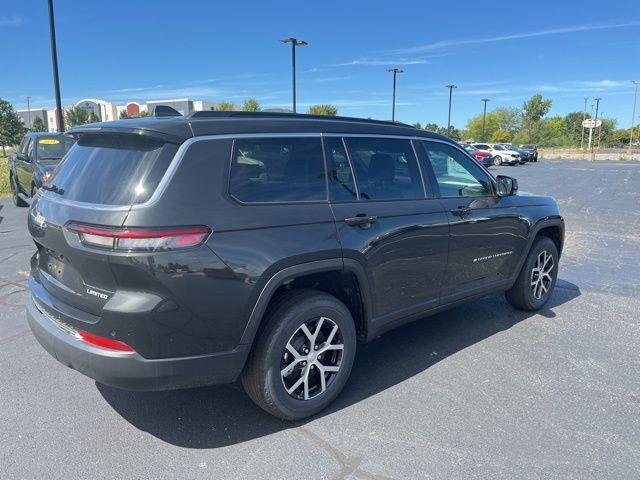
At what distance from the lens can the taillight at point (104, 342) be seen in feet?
8.46

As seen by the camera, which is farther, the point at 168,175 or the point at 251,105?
the point at 251,105

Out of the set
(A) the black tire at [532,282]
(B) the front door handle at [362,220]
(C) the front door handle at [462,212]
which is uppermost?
(B) the front door handle at [362,220]

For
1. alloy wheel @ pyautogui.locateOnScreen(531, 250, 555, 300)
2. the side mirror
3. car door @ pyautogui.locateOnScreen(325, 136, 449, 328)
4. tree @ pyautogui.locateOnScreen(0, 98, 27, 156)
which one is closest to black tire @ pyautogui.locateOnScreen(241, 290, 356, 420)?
car door @ pyautogui.locateOnScreen(325, 136, 449, 328)

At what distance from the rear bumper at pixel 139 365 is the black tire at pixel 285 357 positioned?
0.14m

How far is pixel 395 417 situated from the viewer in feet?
10.5

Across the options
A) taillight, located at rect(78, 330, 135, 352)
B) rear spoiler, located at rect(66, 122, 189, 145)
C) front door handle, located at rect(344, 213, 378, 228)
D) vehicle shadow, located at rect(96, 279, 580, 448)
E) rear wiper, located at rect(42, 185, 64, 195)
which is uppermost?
rear spoiler, located at rect(66, 122, 189, 145)

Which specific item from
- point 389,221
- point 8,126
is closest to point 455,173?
point 389,221

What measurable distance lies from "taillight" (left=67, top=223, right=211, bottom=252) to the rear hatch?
39 millimetres

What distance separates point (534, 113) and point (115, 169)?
310 ft

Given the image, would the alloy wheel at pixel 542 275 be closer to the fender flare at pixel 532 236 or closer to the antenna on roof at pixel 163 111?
the fender flare at pixel 532 236

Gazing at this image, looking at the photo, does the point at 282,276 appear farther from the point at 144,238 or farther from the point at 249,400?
the point at 249,400

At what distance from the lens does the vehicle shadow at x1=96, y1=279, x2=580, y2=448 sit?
120 inches

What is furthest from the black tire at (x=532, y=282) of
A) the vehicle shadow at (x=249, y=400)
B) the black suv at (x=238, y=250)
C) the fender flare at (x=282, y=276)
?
the fender flare at (x=282, y=276)

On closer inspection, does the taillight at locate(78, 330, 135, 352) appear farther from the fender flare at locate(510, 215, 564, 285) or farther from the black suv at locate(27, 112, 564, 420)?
the fender flare at locate(510, 215, 564, 285)
